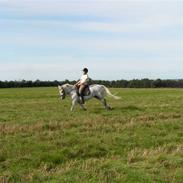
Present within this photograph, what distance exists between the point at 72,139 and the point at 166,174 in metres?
4.65

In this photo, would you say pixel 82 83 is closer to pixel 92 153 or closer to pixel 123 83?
pixel 92 153

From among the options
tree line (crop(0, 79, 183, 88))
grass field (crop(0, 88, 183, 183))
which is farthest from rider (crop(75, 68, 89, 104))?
tree line (crop(0, 79, 183, 88))

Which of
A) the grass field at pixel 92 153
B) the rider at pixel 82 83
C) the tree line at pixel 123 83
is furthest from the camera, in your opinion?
the tree line at pixel 123 83

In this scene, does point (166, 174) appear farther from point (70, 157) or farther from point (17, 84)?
point (17, 84)

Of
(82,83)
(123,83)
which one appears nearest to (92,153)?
(82,83)

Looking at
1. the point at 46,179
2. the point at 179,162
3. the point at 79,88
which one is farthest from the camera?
the point at 79,88

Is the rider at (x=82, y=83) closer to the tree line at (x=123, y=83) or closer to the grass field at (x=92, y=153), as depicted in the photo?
the grass field at (x=92, y=153)

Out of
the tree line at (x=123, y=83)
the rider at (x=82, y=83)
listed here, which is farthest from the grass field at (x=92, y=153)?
the tree line at (x=123, y=83)

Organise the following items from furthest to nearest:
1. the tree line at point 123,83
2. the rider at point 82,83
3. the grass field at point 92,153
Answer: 1. the tree line at point 123,83
2. the rider at point 82,83
3. the grass field at point 92,153

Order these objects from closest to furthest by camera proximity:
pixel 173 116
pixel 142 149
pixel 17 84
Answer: pixel 142 149 → pixel 173 116 → pixel 17 84

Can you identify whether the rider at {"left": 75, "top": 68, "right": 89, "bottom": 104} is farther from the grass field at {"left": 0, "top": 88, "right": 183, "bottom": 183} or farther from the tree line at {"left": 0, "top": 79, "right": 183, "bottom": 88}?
the tree line at {"left": 0, "top": 79, "right": 183, "bottom": 88}

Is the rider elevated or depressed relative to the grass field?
elevated

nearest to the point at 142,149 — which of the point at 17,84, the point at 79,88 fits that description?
the point at 79,88

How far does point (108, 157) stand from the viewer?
11.7 m
